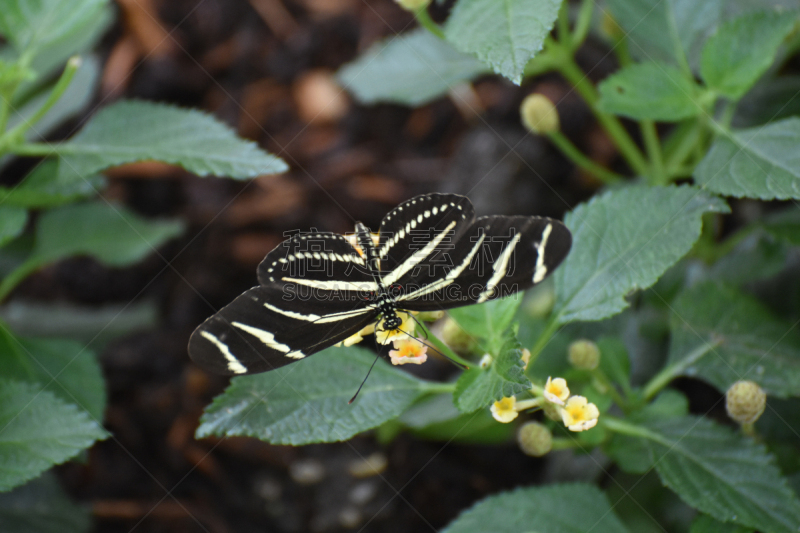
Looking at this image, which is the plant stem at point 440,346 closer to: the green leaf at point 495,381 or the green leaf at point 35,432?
the green leaf at point 495,381

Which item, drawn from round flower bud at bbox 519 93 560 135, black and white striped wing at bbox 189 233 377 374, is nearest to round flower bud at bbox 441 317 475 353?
black and white striped wing at bbox 189 233 377 374

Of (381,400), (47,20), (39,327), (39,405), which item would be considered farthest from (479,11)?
(39,327)

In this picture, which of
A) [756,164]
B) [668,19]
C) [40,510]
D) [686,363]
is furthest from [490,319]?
[40,510]

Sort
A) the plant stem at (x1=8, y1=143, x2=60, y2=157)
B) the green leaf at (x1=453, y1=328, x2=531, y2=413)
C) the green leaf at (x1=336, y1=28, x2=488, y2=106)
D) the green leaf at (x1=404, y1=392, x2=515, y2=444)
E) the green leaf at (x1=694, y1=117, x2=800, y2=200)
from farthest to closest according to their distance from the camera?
1. the green leaf at (x1=336, y1=28, x2=488, y2=106)
2. the green leaf at (x1=404, y1=392, x2=515, y2=444)
3. the plant stem at (x1=8, y1=143, x2=60, y2=157)
4. the green leaf at (x1=694, y1=117, x2=800, y2=200)
5. the green leaf at (x1=453, y1=328, x2=531, y2=413)

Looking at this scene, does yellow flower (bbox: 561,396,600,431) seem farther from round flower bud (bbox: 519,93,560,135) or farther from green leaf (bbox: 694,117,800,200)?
round flower bud (bbox: 519,93,560,135)

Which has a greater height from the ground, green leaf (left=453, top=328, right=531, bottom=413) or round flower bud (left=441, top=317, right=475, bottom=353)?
green leaf (left=453, top=328, right=531, bottom=413)

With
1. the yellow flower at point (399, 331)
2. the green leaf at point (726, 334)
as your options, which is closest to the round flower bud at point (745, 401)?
the green leaf at point (726, 334)

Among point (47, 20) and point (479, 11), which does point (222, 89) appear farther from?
point (479, 11)
